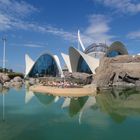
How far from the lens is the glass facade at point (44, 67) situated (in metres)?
71.4

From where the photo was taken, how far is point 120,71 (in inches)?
1844

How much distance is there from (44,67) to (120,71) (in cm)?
3042

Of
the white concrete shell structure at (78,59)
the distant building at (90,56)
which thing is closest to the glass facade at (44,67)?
the distant building at (90,56)

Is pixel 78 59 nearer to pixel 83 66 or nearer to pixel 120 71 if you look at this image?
pixel 83 66

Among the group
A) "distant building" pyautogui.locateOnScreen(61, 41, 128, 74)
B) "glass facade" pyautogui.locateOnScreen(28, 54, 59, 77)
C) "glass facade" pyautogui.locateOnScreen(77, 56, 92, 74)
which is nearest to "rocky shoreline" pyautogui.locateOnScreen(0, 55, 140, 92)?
"distant building" pyautogui.locateOnScreen(61, 41, 128, 74)

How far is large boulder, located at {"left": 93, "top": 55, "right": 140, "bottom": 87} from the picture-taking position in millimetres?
43125

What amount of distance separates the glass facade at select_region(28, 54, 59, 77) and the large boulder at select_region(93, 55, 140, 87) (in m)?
25.2

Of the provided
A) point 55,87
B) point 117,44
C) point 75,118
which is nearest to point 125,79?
point 117,44

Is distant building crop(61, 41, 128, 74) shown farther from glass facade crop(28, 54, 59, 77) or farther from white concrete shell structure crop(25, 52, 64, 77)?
glass facade crop(28, 54, 59, 77)

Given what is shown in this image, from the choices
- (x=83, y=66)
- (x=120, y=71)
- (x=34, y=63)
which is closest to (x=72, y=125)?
(x=120, y=71)

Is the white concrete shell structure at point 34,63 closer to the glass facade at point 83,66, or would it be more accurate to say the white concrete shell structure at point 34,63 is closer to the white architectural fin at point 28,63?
the white architectural fin at point 28,63

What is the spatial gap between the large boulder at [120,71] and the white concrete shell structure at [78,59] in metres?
11.0

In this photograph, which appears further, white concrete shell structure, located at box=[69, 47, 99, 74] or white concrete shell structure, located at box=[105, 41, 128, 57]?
white concrete shell structure, located at box=[105, 41, 128, 57]

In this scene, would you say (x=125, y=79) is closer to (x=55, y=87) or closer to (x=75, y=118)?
(x=55, y=87)
